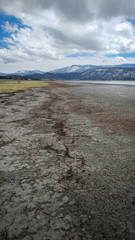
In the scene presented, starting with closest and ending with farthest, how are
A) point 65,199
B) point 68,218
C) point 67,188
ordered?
point 68,218 < point 65,199 < point 67,188

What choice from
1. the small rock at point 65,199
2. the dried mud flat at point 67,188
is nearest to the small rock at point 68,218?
the dried mud flat at point 67,188

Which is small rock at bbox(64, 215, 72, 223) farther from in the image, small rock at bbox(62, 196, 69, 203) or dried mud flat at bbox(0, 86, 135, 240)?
small rock at bbox(62, 196, 69, 203)

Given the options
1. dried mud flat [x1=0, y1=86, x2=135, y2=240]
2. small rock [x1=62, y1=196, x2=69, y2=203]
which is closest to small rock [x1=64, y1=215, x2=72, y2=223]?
dried mud flat [x1=0, y1=86, x2=135, y2=240]

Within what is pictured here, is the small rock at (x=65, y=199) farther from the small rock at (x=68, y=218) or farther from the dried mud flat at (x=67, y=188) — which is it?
the small rock at (x=68, y=218)

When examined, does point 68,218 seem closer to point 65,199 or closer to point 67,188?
point 65,199

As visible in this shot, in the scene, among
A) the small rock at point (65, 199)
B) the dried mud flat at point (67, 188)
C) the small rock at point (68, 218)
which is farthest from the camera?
the small rock at point (65, 199)

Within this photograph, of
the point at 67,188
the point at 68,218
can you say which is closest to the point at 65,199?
the point at 67,188

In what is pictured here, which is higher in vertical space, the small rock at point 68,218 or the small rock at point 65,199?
the small rock at point 65,199

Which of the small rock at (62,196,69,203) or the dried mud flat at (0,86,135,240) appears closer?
the dried mud flat at (0,86,135,240)

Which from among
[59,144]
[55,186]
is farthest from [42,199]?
[59,144]

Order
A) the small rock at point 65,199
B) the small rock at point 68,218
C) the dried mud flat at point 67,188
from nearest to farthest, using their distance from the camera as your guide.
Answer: the dried mud flat at point 67,188 → the small rock at point 68,218 → the small rock at point 65,199

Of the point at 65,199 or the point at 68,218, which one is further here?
the point at 65,199

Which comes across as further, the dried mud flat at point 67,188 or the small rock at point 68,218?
the small rock at point 68,218

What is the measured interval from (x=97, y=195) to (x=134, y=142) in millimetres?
3517
